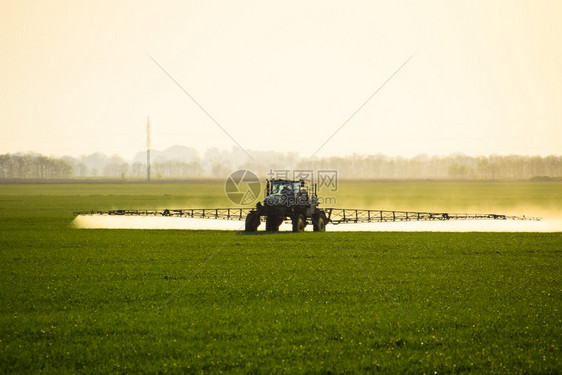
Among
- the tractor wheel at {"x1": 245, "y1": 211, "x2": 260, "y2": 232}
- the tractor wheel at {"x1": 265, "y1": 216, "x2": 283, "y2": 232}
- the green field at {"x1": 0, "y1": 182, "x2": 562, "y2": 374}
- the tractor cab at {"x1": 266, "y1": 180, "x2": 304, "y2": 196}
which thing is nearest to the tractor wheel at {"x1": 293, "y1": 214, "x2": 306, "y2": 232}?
the tractor cab at {"x1": 266, "y1": 180, "x2": 304, "y2": 196}

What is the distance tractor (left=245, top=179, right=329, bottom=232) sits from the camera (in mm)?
38344

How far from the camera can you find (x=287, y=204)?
38.5m

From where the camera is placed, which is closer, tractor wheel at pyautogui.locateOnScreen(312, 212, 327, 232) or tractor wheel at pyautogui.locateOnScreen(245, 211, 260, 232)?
tractor wheel at pyautogui.locateOnScreen(245, 211, 260, 232)

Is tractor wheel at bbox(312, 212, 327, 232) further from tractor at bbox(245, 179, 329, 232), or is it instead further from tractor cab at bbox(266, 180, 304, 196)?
tractor cab at bbox(266, 180, 304, 196)

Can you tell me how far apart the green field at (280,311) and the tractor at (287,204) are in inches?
482

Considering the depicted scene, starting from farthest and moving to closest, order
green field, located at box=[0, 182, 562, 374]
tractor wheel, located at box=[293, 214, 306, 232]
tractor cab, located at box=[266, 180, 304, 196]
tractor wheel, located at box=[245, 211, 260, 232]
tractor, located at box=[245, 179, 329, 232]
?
1. tractor wheel, located at box=[245, 211, 260, 232]
2. tractor wheel, located at box=[293, 214, 306, 232]
3. tractor cab, located at box=[266, 180, 304, 196]
4. tractor, located at box=[245, 179, 329, 232]
5. green field, located at box=[0, 182, 562, 374]

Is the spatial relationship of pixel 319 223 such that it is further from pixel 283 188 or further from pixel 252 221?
pixel 252 221

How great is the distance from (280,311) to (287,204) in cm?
2438

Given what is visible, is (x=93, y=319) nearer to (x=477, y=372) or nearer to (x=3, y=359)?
(x=3, y=359)

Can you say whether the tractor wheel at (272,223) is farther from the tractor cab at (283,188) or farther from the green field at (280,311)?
the green field at (280,311)

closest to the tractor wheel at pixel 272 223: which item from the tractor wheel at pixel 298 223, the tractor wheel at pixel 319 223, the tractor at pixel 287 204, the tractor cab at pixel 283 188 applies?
the tractor at pixel 287 204

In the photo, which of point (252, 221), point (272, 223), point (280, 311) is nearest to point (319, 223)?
point (272, 223)

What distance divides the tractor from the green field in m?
12.3

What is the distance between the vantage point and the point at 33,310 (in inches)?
560
